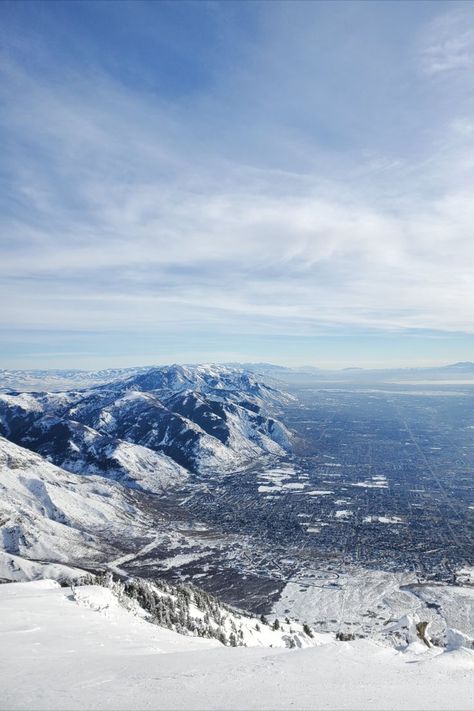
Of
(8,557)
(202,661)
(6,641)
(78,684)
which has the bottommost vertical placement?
(8,557)

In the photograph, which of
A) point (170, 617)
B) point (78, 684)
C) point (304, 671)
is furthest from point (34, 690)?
point (170, 617)

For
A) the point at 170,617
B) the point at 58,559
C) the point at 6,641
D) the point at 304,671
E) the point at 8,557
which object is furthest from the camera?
the point at 58,559

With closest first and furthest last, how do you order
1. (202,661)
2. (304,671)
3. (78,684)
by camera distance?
(78,684) → (304,671) → (202,661)

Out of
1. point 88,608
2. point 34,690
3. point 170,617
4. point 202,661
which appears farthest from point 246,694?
point 170,617

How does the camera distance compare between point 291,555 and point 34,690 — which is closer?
point 34,690

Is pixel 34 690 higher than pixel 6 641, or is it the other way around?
pixel 34 690

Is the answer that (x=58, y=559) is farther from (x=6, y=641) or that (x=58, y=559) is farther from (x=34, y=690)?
(x=34, y=690)
